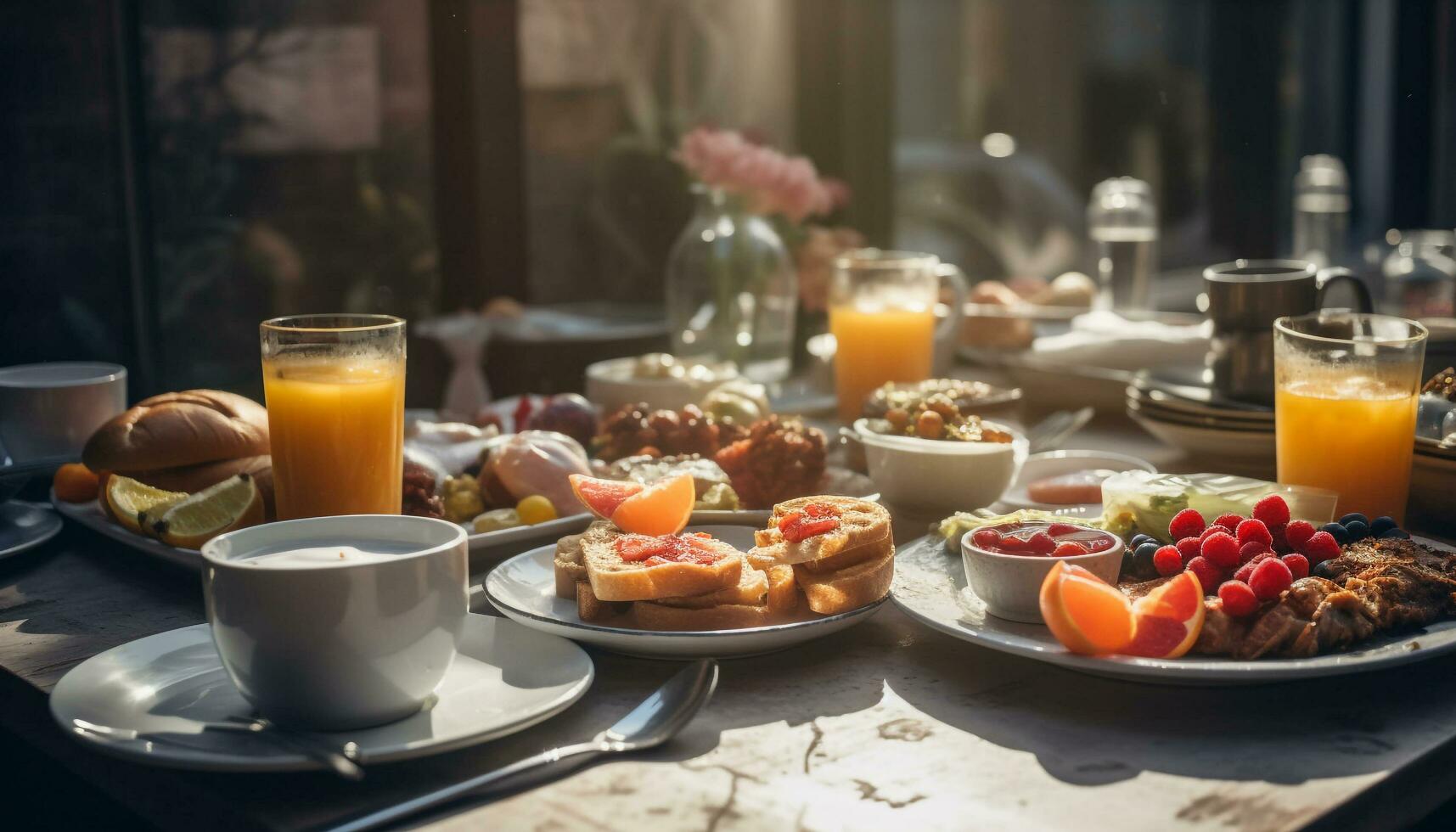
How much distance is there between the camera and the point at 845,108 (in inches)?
131

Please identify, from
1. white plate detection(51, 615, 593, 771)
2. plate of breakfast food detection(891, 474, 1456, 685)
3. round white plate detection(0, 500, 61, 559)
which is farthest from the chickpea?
round white plate detection(0, 500, 61, 559)

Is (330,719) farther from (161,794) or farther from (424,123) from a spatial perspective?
(424,123)

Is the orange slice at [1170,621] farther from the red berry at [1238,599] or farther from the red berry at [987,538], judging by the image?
the red berry at [987,538]

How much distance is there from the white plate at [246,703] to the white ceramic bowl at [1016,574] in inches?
12.4

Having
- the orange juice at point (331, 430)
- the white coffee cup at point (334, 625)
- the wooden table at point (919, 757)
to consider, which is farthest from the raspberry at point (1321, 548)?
the orange juice at point (331, 430)

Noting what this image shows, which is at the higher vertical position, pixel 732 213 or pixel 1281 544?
pixel 732 213

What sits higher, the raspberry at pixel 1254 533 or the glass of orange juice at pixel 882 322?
the glass of orange juice at pixel 882 322

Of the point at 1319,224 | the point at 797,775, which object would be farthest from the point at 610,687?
the point at 1319,224

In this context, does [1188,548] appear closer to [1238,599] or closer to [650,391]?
[1238,599]

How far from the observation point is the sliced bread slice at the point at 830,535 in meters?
1.07

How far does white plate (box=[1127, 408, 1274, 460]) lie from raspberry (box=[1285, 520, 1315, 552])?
515mm

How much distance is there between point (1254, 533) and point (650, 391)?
0.96m

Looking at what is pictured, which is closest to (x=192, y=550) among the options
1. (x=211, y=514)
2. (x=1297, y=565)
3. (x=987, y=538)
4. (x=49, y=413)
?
(x=211, y=514)

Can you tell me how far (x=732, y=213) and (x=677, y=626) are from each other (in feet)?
4.37
